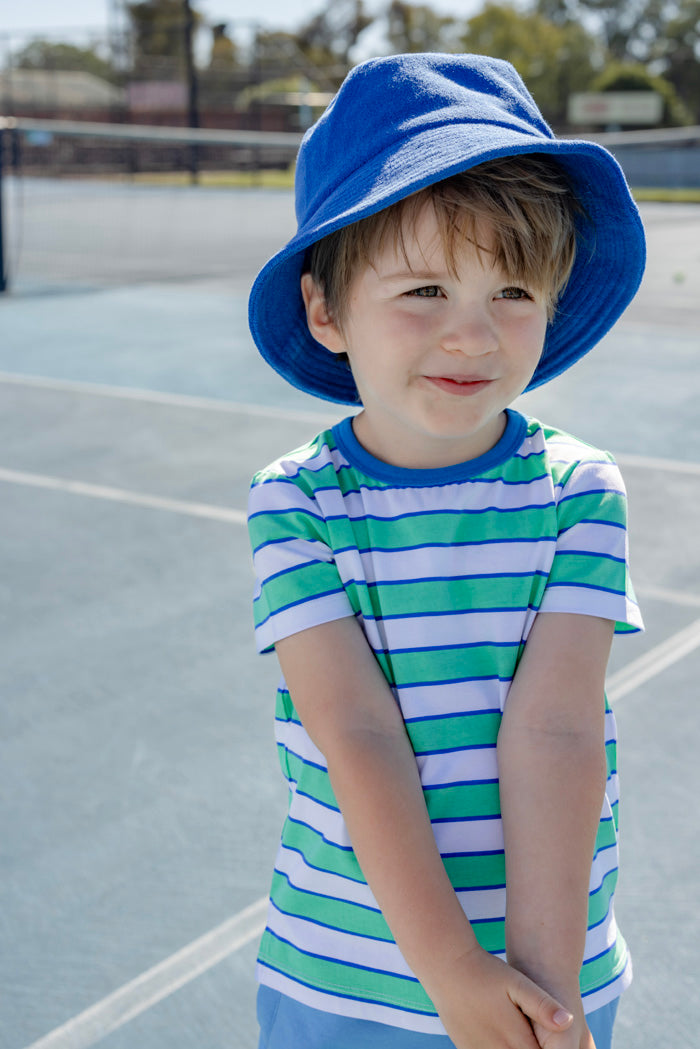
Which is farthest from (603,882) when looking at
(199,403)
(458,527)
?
(199,403)

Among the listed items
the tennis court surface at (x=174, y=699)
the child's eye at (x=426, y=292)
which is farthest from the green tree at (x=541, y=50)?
Answer: the child's eye at (x=426, y=292)

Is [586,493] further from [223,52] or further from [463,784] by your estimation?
[223,52]

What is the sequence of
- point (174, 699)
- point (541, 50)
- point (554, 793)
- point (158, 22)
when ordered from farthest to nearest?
1. point (158, 22)
2. point (541, 50)
3. point (174, 699)
4. point (554, 793)

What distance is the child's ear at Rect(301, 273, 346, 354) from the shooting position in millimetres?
1418

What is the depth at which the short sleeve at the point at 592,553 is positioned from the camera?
4.15ft

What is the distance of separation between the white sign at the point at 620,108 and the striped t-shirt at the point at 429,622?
1632 inches

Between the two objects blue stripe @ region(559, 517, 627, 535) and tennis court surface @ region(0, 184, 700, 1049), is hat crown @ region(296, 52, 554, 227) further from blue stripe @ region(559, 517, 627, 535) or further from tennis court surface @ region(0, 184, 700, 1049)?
tennis court surface @ region(0, 184, 700, 1049)

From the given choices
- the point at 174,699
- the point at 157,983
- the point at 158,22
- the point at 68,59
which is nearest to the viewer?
the point at 157,983

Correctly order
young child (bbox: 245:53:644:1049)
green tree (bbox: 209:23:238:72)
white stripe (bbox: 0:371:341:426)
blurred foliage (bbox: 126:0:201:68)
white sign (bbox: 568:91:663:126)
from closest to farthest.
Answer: young child (bbox: 245:53:644:1049), white stripe (bbox: 0:371:341:426), white sign (bbox: 568:91:663:126), green tree (bbox: 209:23:238:72), blurred foliage (bbox: 126:0:201:68)

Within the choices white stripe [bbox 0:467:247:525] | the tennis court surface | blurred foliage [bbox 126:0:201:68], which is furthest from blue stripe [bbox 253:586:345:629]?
blurred foliage [bbox 126:0:201:68]

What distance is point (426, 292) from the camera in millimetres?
1265

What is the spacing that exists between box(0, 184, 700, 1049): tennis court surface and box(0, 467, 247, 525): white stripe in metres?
0.01

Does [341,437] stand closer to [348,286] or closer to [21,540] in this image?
[348,286]

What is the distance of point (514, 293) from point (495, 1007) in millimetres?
697
